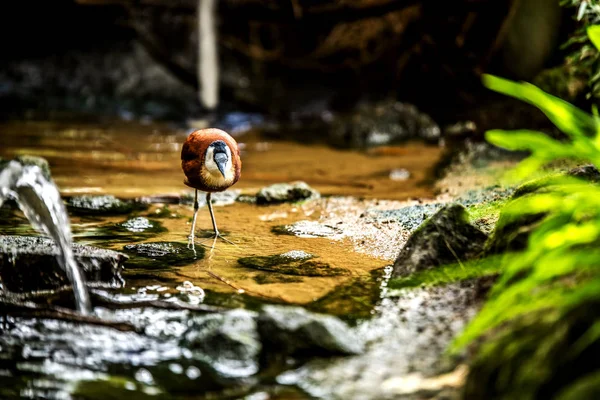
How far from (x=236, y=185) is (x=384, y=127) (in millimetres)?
4862

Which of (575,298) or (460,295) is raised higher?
(575,298)

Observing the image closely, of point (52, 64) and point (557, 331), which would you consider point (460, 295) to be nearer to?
point (557, 331)

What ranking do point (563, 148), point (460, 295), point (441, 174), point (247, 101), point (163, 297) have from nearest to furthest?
1. point (563, 148)
2. point (460, 295)
3. point (163, 297)
4. point (441, 174)
5. point (247, 101)

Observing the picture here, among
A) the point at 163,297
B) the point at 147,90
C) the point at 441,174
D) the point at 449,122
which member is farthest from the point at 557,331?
the point at 147,90

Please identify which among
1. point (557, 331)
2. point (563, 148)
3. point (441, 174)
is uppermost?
point (563, 148)

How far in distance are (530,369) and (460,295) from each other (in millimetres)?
1109

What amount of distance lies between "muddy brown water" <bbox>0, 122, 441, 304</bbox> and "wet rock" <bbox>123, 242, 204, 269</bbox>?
0.33 feet

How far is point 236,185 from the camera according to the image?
718 cm

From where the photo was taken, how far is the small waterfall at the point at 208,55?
14.6 meters

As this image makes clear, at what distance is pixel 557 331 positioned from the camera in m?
2.13

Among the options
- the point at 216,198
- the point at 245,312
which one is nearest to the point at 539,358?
the point at 245,312

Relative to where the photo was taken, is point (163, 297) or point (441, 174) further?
point (441, 174)

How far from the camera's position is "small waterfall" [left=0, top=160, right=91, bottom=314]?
11.4 ft

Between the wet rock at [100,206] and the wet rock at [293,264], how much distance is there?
1.88 m
